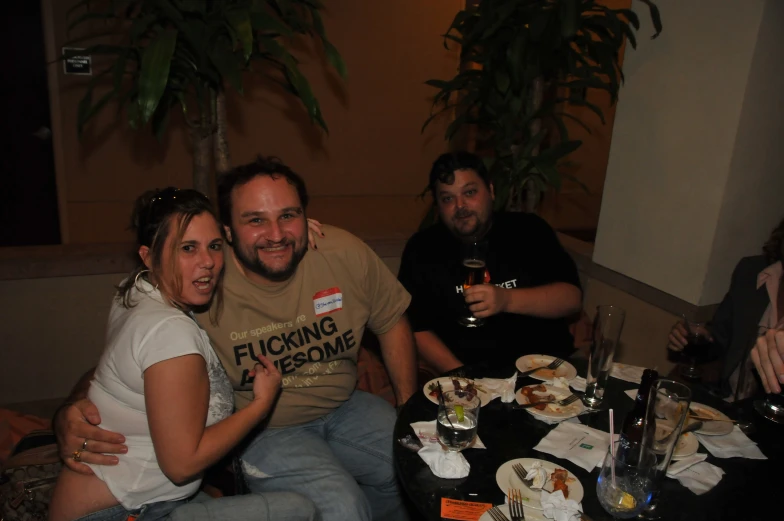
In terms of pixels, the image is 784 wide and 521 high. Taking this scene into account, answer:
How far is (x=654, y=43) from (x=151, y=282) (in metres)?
2.49

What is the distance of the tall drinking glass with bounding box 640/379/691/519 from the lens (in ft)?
3.59

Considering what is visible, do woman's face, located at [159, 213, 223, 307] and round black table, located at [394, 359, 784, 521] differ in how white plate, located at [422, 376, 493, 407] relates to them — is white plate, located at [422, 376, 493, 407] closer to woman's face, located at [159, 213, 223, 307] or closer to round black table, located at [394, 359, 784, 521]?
round black table, located at [394, 359, 784, 521]

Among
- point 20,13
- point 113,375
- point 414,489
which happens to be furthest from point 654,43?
point 20,13

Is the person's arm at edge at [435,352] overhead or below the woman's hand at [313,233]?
below

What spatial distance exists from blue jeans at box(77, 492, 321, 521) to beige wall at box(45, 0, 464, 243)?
282cm

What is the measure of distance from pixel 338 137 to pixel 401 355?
10.6ft

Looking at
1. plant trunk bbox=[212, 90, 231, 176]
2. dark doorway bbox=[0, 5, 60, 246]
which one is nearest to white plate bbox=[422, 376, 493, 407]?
plant trunk bbox=[212, 90, 231, 176]

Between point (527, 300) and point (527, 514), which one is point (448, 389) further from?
point (527, 300)

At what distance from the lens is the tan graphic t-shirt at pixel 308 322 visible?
173 cm

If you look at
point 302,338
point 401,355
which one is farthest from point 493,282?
point 302,338

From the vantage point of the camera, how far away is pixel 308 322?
1.82 meters

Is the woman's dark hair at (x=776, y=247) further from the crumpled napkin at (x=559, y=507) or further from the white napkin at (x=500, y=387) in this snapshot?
the crumpled napkin at (x=559, y=507)

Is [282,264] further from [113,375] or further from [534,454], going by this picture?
[534,454]

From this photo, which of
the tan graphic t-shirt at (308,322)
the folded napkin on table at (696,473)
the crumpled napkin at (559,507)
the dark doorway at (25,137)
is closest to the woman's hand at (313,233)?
the tan graphic t-shirt at (308,322)
